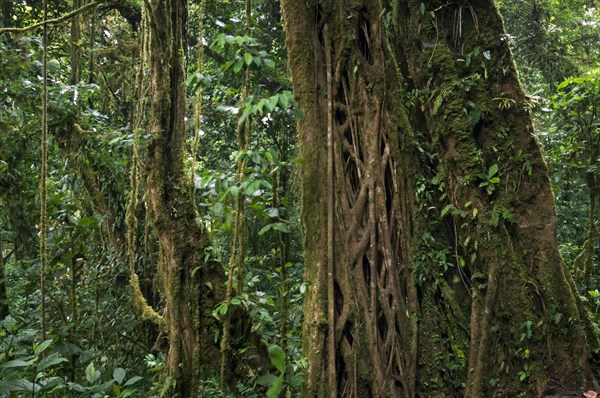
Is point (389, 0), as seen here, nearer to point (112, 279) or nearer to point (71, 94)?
point (71, 94)

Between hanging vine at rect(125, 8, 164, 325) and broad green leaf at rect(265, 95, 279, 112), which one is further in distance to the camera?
hanging vine at rect(125, 8, 164, 325)

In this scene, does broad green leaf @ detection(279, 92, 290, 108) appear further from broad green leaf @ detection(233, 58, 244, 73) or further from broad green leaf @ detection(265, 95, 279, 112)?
broad green leaf @ detection(233, 58, 244, 73)

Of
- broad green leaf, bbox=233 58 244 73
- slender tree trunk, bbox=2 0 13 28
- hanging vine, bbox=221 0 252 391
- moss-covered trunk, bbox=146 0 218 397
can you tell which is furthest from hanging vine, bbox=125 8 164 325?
slender tree trunk, bbox=2 0 13 28

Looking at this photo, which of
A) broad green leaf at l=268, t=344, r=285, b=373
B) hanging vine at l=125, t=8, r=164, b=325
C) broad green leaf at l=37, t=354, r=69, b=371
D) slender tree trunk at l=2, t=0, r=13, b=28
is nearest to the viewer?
broad green leaf at l=37, t=354, r=69, b=371

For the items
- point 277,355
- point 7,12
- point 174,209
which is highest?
point 7,12

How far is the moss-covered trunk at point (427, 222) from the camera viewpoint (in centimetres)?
346

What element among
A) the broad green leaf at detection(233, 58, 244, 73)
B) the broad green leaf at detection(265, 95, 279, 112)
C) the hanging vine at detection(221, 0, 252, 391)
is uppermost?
the broad green leaf at detection(233, 58, 244, 73)

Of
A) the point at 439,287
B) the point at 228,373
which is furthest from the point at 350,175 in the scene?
the point at 228,373

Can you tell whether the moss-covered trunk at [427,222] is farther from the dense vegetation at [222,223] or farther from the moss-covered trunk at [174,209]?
the moss-covered trunk at [174,209]

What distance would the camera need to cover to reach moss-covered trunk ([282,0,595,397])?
3459 mm

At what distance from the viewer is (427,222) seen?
3959mm

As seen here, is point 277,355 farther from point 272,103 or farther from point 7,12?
point 7,12

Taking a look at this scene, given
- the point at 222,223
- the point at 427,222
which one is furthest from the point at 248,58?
the point at 427,222

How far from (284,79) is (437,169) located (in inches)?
169
